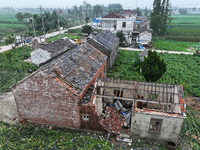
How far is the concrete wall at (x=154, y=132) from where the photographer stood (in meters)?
9.71

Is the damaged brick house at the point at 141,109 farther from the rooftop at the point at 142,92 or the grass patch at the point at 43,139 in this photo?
the grass patch at the point at 43,139

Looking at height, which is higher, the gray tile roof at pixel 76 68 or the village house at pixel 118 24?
the village house at pixel 118 24

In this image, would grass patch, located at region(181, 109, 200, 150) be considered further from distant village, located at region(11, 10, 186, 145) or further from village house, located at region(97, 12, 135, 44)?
village house, located at region(97, 12, 135, 44)

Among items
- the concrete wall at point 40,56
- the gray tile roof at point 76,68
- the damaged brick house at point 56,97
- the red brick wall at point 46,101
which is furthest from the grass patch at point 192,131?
the concrete wall at point 40,56

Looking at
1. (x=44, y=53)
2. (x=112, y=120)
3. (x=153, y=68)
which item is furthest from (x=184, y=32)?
(x=112, y=120)

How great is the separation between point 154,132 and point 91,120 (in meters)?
4.39

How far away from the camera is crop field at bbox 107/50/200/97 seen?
19.1m

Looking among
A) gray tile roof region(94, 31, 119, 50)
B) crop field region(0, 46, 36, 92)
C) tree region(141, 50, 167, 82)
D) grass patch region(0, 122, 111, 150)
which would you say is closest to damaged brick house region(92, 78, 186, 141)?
grass patch region(0, 122, 111, 150)

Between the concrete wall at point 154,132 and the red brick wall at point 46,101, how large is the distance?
Answer: 4098mm

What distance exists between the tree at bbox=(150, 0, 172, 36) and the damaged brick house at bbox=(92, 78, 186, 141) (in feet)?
134

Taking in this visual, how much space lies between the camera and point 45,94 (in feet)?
35.7

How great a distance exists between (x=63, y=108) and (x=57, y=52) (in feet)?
50.4

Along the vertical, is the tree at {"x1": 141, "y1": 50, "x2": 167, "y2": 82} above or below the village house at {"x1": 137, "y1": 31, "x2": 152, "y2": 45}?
below

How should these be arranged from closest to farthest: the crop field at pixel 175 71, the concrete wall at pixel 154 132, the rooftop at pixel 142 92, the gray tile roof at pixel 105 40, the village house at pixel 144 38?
the concrete wall at pixel 154 132 < the rooftop at pixel 142 92 < the crop field at pixel 175 71 < the gray tile roof at pixel 105 40 < the village house at pixel 144 38
